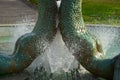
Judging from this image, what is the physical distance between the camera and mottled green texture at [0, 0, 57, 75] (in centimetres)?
541

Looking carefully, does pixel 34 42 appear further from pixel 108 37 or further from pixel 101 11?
pixel 101 11

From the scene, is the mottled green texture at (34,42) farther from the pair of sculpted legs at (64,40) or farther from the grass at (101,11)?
the grass at (101,11)

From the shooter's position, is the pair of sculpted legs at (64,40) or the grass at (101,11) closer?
the pair of sculpted legs at (64,40)

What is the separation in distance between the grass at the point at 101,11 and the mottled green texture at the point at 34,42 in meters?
7.30

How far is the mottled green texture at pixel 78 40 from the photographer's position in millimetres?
5339

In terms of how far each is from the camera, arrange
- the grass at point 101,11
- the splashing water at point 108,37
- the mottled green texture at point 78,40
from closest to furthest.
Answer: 1. the mottled green texture at point 78,40
2. the splashing water at point 108,37
3. the grass at point 101,11

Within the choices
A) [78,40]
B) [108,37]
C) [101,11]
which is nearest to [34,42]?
[78,40]

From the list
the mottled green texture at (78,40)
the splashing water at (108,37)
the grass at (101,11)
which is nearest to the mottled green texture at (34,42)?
the mottled green texture at (78,40)

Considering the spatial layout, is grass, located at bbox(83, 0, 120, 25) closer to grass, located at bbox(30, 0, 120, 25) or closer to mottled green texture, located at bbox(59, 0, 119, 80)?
grass, located at bbox(30, 0, 120, 25)

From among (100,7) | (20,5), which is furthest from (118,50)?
(20,5)

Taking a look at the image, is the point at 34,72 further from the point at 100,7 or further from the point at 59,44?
the point at 100,7

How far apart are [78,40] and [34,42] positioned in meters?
0.56

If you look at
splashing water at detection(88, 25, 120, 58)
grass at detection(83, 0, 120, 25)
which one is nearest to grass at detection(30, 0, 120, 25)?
grass at detection(83, 0, 120, 25)

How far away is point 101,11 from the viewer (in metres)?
15.5
